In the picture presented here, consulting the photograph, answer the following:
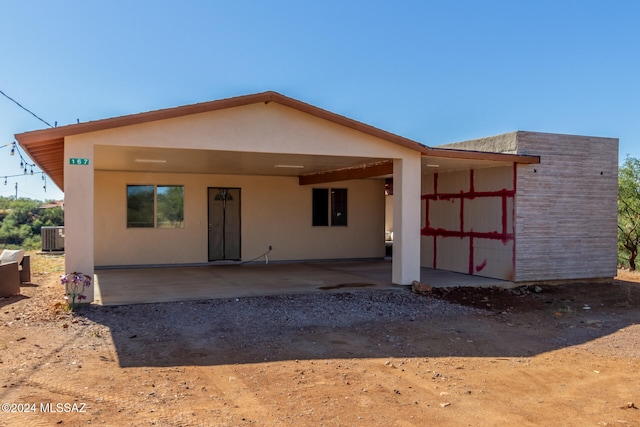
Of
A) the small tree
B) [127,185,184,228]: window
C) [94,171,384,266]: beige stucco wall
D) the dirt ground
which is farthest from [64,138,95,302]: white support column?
the small tree

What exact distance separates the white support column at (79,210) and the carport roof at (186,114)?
1.08 ft

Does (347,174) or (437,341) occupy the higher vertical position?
(347,174)

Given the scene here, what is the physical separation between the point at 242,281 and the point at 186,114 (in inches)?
166

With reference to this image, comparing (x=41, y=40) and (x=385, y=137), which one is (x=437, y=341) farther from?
(x=41, y=40)

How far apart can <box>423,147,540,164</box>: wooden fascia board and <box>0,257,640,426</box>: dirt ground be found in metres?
2.82

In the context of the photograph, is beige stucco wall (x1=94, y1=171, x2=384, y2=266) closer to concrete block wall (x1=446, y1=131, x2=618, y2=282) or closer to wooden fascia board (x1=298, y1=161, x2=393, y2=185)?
wooden fascia board (x1=298, y1=161, x2=393, y2=185)

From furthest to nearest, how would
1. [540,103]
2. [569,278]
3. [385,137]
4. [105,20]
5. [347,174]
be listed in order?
[540,103], [105,20], [347,174], [569,278], [385,137]

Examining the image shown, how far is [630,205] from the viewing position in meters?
20.0

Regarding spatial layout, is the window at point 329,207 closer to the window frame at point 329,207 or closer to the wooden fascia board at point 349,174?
the window frame at point 329,207

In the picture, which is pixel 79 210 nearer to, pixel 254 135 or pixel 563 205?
pixel 254 135

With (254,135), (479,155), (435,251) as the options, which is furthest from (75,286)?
(435,251)

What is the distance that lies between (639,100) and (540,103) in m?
4.18

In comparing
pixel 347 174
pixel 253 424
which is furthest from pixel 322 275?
pixel 253 424

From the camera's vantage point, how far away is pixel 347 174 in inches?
528
